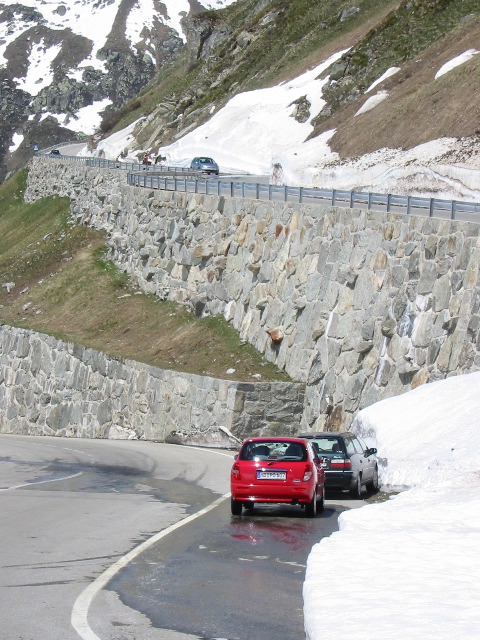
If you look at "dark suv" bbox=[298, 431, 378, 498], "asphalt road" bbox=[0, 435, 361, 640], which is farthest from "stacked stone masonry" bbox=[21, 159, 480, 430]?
"asphalt road" bbox=[0, 435, 361, 640]

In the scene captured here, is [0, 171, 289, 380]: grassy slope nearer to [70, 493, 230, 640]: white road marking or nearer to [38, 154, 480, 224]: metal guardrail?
[38, 154, 480, 224]: metal guardrail

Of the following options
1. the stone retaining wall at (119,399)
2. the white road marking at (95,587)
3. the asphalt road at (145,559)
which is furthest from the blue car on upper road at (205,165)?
the white road marking at (95,587)

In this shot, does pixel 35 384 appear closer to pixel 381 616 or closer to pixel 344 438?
pixel 344 438

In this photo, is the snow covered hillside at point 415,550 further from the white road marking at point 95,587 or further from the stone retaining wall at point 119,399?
the stone retaining wall at point 119,399

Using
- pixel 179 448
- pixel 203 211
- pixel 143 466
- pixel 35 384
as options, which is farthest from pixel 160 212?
pixel 143 466

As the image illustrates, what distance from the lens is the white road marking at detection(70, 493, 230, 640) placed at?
8116 mm

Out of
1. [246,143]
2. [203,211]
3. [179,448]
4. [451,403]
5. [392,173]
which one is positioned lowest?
[179,448]

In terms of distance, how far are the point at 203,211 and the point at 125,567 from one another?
95.4 feet

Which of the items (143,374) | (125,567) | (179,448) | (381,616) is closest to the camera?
(381,616)

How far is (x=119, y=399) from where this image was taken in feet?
115

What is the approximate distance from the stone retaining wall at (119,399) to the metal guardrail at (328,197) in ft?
18.4

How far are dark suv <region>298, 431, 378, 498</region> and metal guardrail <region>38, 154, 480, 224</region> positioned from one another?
7.07m

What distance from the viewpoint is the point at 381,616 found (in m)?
7.52

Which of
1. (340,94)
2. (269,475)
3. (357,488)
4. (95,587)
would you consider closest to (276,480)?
(269,475)
